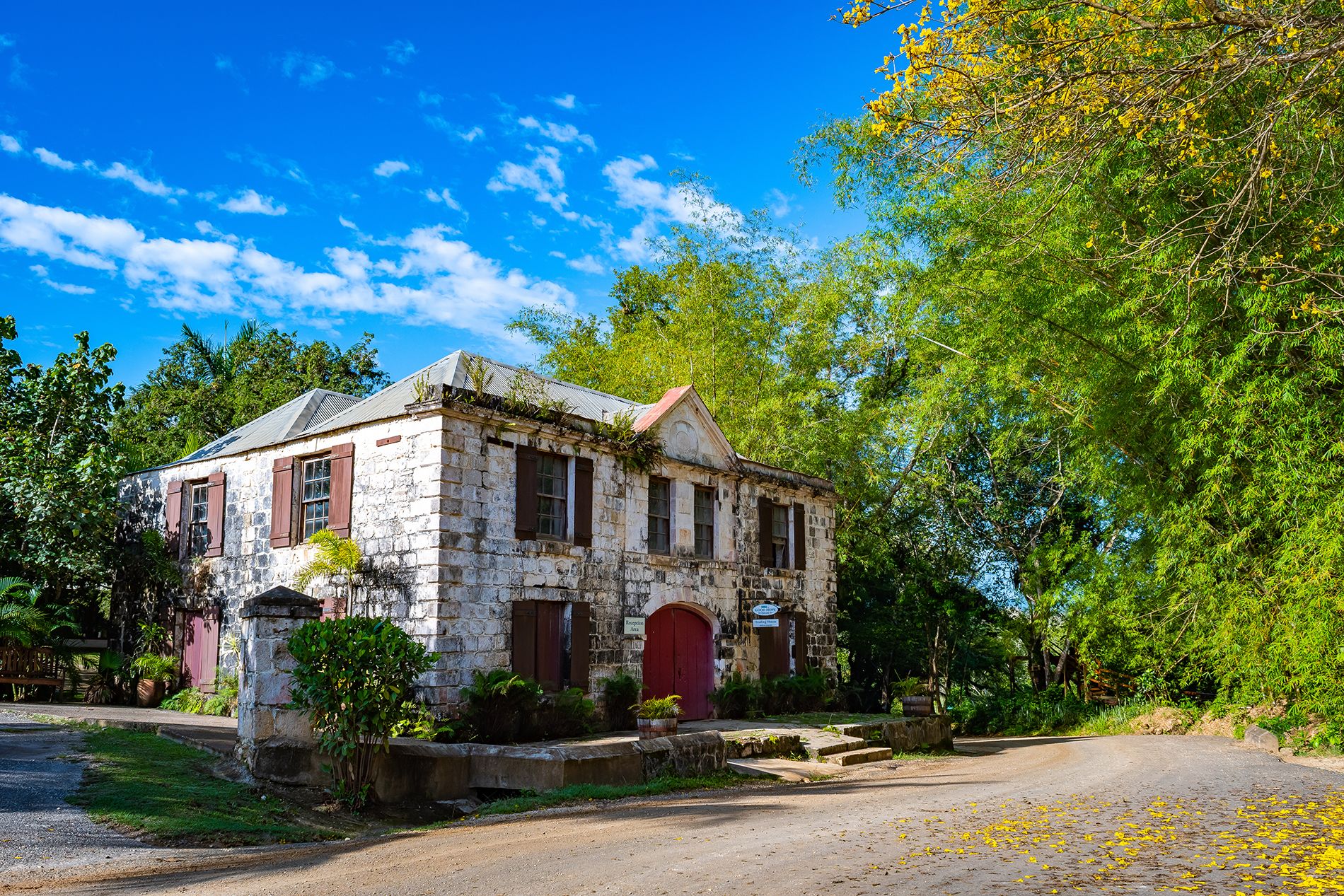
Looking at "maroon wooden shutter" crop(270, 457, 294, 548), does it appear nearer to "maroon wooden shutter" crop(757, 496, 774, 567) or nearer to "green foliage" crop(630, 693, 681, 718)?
"green foliage" crop(630, 693, 681, 718)

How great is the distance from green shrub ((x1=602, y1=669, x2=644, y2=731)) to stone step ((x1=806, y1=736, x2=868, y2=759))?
2696mm

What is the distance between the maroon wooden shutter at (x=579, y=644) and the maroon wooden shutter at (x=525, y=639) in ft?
2.08

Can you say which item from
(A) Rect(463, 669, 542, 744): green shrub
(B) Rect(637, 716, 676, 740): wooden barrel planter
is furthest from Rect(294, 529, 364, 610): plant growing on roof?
(B) Rect(637, 716, 676, 740): wooden barrel planter

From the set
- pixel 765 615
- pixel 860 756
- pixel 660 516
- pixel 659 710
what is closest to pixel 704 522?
pixel 660 516

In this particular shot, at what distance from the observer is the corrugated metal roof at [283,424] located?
16.7 m

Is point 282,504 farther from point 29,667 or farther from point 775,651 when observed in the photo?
point 775,651

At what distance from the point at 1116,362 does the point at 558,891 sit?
465 inches

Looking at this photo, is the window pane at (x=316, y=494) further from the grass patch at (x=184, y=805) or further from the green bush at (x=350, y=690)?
the green bush at (x=350, y=690)

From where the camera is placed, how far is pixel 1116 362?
14.6 metres

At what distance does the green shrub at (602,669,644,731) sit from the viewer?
15.0 metres

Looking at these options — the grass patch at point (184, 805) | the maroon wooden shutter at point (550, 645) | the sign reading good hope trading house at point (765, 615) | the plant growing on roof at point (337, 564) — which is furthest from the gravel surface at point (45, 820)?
the sign reading good hope trading house at point (765, 615)

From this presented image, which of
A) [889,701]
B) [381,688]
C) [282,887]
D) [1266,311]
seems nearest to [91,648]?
[381,688]

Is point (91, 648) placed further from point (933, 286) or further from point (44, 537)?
point (933, 286)

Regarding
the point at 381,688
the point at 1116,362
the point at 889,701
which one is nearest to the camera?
the point at 381,688
